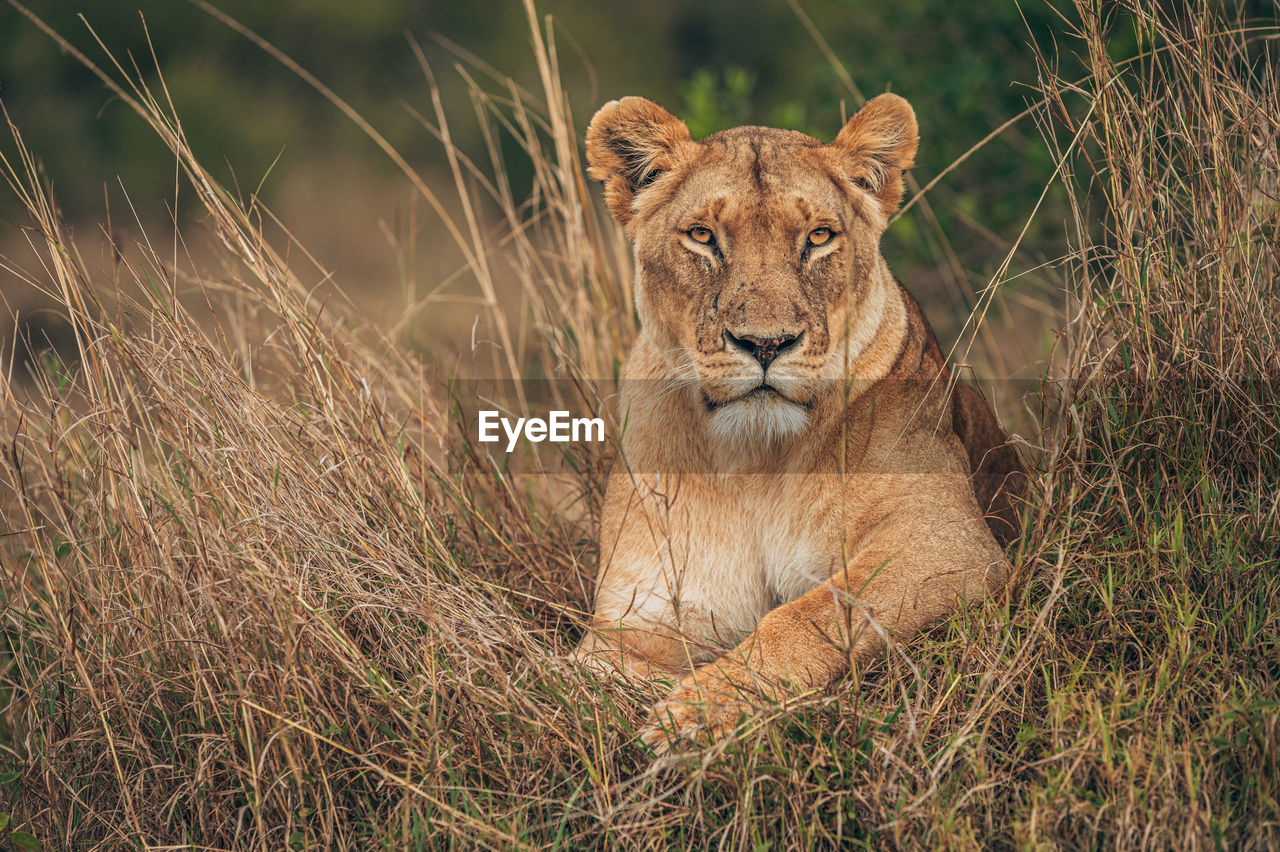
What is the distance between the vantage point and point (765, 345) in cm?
270

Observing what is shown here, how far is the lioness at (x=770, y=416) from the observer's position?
278 centimetres

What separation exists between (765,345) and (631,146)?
0.86 m

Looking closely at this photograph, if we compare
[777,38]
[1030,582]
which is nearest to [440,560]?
[1030,582]

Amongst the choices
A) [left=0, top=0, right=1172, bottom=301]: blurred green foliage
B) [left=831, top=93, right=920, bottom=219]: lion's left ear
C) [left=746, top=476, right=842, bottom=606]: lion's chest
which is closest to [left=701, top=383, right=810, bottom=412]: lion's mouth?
[left=746, top=476, right=842, bottom=606]: lion's chest

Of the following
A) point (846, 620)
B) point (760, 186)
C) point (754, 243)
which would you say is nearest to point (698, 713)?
point (846, 620)

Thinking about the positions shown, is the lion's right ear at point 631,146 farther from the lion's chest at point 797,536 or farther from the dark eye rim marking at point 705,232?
the lion's chest at point 797,536

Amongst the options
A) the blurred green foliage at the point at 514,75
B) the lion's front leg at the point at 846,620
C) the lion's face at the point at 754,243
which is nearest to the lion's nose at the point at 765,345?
the lion's face at the point at 754,243

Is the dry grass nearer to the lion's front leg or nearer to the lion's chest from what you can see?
the lion's front leg

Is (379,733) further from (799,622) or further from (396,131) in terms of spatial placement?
(396,131)

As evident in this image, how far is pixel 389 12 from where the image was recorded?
53.6 ft

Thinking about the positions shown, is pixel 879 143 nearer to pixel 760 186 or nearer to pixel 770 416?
pixel 760 186

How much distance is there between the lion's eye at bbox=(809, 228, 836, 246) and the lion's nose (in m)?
0.38

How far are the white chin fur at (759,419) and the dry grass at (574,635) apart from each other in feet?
1.93

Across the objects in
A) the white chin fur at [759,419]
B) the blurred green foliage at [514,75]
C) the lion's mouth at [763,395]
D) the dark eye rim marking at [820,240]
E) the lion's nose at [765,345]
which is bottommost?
the white chin fur at [759,419]
